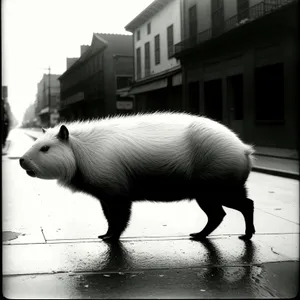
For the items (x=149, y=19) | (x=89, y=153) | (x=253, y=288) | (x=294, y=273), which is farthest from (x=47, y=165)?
(x=294, y=273)

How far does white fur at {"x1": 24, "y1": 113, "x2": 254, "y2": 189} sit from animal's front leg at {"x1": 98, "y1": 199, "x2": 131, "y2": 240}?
17 centimetres

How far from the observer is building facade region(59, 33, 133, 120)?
3236mm

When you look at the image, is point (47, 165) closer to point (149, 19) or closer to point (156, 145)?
point (156, 145)

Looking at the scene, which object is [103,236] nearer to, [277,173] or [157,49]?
[157,49]

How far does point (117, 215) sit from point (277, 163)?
9.08 m

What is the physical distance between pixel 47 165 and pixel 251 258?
1.74 meters

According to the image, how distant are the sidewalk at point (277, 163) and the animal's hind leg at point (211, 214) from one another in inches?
227

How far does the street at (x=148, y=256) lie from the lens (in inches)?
120

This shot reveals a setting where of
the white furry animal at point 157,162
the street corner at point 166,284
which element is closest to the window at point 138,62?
the white furry animal at point 157,162

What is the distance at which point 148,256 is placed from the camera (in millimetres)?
3824

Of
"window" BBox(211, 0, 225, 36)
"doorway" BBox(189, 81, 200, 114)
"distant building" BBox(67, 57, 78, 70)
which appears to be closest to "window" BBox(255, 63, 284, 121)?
"doorway" BBox(189, 81, 200, 114)

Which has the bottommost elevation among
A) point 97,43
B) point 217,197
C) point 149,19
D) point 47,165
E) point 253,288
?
point 253,288

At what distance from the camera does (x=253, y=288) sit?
307 cm

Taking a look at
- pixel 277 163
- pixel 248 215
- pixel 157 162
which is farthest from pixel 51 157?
pixel 277 163
